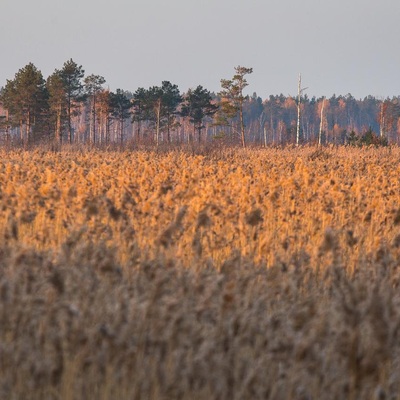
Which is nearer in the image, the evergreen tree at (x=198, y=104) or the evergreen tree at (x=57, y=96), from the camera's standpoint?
the evergreen tree at (x=57, y=96)

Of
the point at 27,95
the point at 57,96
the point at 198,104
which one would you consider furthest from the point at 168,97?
the point at 27,95

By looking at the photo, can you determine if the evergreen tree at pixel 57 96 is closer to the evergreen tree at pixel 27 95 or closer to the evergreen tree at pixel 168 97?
the evergreen tree at pixel 27 95

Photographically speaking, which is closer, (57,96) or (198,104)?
(57,96)

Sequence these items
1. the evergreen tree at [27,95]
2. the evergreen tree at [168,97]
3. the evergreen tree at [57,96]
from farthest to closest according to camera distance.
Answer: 1. the evergreen tree at [168,97]
2. the evergreen tree at [57,96]
3. the evergreen tree at [27,95]

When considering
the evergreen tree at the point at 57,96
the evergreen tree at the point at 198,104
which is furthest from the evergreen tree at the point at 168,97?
the evergreen tree at the point at 57,96

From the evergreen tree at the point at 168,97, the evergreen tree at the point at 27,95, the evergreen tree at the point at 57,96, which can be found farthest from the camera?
the evergreen tree at the point at 168,97

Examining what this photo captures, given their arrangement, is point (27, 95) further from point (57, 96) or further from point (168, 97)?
point (168, 97)

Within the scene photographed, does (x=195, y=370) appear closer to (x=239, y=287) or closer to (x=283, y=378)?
(x=283, y=378)

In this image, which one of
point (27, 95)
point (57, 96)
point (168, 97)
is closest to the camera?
point (27, 95)

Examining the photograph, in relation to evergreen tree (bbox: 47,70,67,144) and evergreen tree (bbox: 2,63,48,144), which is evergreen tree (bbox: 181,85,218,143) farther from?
evergreen tree (bbox: 2,63,48,144)

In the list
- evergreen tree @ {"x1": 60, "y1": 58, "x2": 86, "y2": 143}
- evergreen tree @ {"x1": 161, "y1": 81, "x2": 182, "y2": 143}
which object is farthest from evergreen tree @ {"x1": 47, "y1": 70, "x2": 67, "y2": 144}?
evergreen tree @ {"x1": 161, "y1": 81, "x2": 182, "y2": 143}

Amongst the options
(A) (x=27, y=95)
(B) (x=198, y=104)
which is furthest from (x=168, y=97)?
(A) (x=27, y=95)

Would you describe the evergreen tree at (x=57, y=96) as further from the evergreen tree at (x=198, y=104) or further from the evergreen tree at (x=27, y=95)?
the evergreen tree at (x=198, y=104)

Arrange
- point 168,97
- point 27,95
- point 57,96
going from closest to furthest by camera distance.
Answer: point 27,95 → point 57,96 → point 168,97
